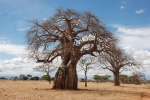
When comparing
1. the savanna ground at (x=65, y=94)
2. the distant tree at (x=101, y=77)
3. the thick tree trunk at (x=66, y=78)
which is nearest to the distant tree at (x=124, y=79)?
the distant tree at (x=101, y=77)

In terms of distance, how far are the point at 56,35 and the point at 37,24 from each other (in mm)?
2103

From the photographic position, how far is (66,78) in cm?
2747

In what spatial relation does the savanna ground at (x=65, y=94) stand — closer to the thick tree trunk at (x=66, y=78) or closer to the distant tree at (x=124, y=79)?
the thick tree trunk at (x=66, y=78)

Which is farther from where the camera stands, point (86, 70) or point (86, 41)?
point (86, 70)

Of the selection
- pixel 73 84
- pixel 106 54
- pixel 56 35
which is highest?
pixel 56 35

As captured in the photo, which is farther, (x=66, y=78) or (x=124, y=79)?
(x=124, y=79)

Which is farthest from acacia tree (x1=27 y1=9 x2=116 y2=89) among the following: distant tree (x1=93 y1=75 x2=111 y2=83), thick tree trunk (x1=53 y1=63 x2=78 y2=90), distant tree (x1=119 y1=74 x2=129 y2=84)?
distant tree (x1=93 y1=75 x2=111 y2=83)

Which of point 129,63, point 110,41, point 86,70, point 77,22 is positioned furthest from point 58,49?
point 129,63

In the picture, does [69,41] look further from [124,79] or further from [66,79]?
[124,79]

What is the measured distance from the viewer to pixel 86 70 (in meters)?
42.8

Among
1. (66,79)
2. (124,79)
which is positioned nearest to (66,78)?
(66,79)

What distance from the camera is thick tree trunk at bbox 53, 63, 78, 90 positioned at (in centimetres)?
2747

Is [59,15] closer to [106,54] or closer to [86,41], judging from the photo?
[86,41]

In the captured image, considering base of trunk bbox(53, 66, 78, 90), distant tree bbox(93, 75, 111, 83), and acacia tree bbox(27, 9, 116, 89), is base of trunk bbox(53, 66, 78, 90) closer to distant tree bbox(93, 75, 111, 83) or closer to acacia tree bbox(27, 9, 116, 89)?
acacia tree bbox(27, 9, 116, 89)
